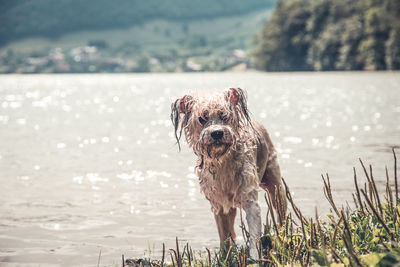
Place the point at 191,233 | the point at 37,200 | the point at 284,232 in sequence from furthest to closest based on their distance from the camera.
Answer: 1. the point at 37,200
2. the point at 191,233
3. the point at 284,232

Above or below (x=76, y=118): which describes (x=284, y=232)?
below

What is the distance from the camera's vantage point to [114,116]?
35094mm

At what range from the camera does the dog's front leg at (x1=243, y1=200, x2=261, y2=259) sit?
5.91 m

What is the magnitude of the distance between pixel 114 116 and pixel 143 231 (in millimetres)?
26806

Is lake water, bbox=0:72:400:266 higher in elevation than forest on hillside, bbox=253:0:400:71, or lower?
lower

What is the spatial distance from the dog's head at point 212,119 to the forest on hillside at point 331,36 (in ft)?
295

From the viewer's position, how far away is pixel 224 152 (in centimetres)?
595

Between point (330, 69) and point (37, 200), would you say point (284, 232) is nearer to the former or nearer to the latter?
point (37, 200)

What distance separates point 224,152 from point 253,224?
35.6 inches

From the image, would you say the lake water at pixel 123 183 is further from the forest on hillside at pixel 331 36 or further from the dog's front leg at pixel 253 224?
the forest on hillside at pixel 331 36

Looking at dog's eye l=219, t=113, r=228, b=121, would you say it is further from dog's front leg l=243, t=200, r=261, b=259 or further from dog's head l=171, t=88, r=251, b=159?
dog's front leg l=243, t=200, r=261, b=259

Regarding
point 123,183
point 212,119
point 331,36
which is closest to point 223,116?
point 212,119

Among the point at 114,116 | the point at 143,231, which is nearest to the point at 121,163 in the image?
the point at 143,231

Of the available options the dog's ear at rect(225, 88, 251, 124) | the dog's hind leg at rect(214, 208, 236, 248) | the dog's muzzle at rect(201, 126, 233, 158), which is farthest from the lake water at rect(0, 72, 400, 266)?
the dog's hind leg at rect(214, 208, 236, 248)
